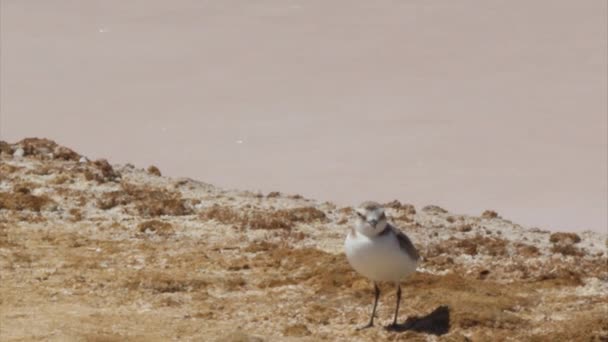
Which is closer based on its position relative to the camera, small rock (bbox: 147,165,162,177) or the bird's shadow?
the bird's shadow

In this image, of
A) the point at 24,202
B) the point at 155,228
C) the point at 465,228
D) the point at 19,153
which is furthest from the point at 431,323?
the point at 19,153

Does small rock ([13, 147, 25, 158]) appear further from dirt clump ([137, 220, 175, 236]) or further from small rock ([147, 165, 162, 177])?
dirt clump ([137, 220, 175, 236])

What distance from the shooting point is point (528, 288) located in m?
21.2

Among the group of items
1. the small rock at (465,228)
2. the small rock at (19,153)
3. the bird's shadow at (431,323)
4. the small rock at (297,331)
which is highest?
the small rock at (19,153)

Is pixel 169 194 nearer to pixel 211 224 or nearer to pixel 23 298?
pixel 211 224

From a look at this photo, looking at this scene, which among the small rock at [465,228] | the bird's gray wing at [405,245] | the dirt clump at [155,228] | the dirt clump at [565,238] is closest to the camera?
the bird's gray wing at [405,245]

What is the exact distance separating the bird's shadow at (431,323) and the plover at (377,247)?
3.55 feet

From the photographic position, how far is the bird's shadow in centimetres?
1828

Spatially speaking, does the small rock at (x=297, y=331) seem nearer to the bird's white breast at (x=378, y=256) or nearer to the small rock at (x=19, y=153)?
the bird's white breast at (x=378, y=256)

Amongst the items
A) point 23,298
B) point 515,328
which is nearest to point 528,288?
point 515,328

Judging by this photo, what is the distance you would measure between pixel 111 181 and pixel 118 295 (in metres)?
10.9

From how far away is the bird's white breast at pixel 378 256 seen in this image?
17219 millimetres

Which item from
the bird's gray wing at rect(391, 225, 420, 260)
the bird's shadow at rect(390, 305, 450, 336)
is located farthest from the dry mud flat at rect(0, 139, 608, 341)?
the bird's gray wing at rect(391, 225, 420, 260)

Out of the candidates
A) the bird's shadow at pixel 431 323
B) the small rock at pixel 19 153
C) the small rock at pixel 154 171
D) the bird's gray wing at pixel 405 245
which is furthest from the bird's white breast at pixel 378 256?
the small rock at pixel 19 153
